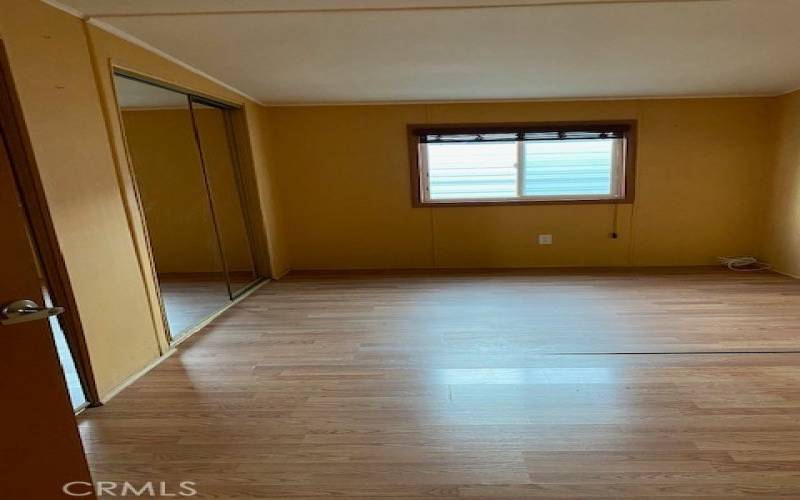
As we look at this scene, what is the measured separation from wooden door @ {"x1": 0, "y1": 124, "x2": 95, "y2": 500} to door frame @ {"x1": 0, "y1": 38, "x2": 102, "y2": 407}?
1.04 meters

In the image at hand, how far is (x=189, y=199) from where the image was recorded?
12.8ft

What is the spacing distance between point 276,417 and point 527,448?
1212 millimetres

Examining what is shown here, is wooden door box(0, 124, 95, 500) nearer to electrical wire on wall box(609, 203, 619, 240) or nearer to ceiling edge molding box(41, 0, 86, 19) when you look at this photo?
ceiling edge molding box(41, 0, 86, 19)

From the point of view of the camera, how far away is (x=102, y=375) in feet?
6.48

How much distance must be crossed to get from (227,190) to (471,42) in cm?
299

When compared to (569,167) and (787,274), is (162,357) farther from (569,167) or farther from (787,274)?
(787,274)

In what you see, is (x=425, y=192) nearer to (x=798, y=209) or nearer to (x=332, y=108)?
(x=332, y=108)

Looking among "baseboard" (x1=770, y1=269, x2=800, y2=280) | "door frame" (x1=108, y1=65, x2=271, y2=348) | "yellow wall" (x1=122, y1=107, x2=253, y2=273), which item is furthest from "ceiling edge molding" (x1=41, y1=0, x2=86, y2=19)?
"baseboard" (x1=770, y1=269, x2=800, y2=280)

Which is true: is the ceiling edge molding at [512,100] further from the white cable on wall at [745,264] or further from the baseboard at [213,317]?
the baseboard at [213,317]

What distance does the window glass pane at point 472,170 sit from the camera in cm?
425

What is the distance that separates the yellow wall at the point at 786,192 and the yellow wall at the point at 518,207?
0.40 ft

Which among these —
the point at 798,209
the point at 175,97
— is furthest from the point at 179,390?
the point at 798,209

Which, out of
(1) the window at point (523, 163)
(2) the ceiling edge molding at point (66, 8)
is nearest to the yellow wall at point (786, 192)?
(1) the window at point (523, 163)

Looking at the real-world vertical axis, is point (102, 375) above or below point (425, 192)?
below
